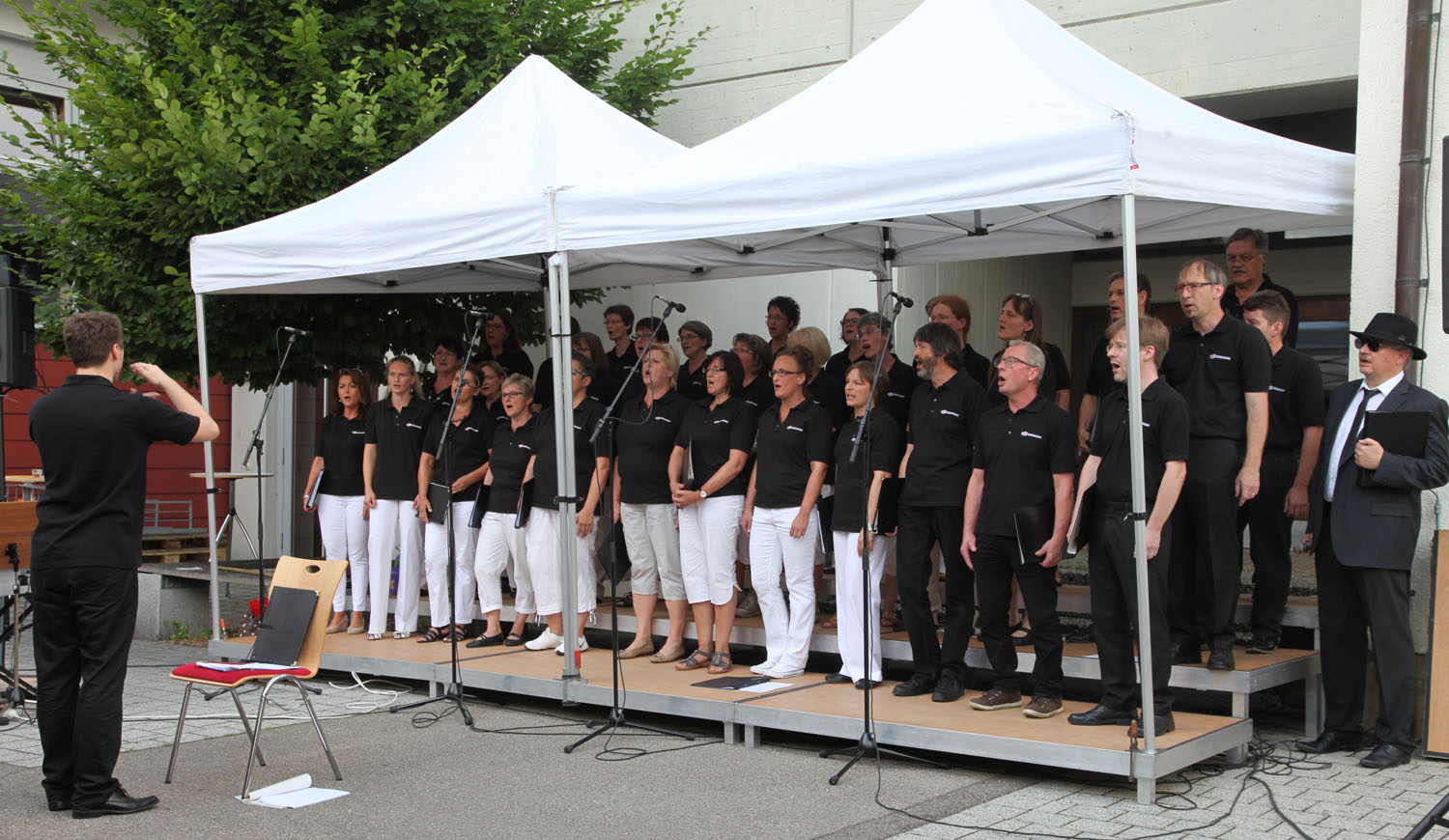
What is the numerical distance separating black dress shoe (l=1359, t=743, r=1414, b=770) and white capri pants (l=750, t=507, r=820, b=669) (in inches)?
104

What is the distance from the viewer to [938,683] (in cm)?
630

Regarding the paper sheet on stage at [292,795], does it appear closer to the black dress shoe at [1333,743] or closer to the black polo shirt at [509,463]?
the black polo shirt at [509,463]

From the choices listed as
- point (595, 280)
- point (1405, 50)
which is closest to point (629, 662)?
point (595, 280)

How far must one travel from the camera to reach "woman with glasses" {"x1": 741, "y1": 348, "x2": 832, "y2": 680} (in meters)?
6.85

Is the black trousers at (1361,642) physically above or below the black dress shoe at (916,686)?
above

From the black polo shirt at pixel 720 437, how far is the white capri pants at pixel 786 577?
14.2 inches

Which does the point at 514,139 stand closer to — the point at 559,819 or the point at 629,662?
the point at 629,662

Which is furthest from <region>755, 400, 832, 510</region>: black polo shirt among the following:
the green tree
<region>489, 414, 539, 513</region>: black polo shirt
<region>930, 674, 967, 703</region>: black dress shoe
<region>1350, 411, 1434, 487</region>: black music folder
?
the green tree

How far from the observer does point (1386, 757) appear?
5.70 meters

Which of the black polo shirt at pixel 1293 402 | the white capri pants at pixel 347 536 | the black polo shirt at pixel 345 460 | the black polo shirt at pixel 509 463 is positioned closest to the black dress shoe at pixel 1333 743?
the black polo shirt at pixel 1293 402

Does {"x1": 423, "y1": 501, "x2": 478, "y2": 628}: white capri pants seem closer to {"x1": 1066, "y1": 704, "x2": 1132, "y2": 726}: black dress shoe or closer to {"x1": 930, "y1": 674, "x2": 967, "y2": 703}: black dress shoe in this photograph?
{"x1": 930, "y1": 674, "x2": 967, "y2": 703}: black dress shoe

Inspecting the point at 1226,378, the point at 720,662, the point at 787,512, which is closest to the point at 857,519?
the point at 787,512

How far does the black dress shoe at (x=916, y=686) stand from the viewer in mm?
6391

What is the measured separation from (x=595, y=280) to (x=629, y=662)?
10.0ft
